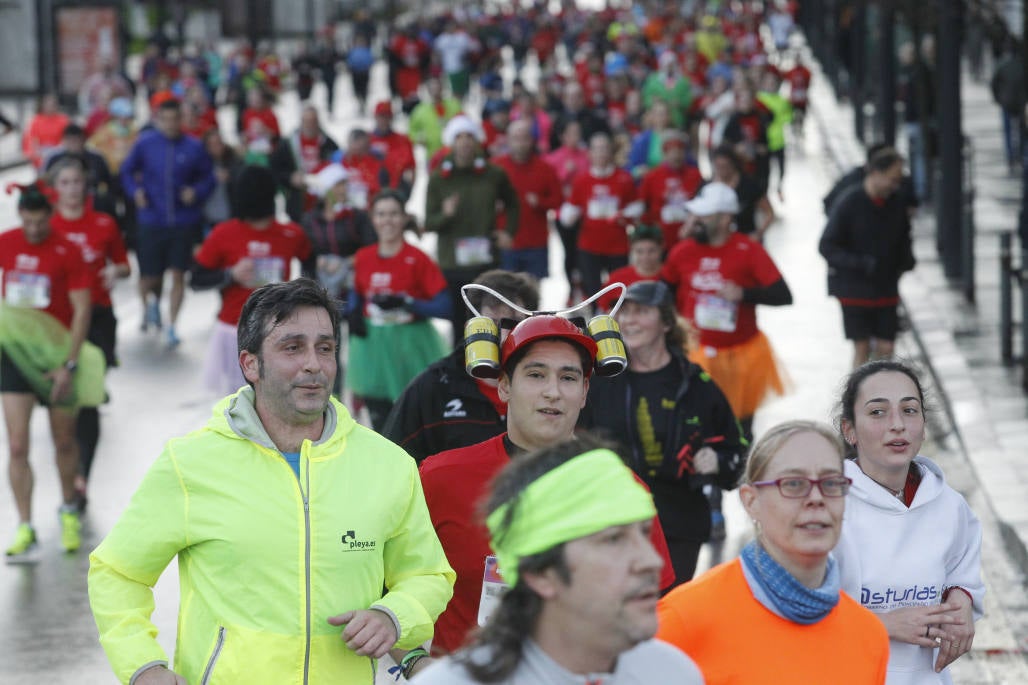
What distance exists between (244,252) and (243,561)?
713cm

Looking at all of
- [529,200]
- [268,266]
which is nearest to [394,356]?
[268,266]

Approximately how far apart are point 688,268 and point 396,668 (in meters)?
5.77

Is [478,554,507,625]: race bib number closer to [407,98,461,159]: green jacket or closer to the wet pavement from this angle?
the wet pavement

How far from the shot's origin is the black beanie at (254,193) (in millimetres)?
11531

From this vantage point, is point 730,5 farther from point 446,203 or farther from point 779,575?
point 779,575

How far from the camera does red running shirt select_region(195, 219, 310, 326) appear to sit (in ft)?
37.3

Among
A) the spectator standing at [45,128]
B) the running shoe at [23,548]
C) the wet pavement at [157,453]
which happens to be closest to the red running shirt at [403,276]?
the wet pavement at [157,453]

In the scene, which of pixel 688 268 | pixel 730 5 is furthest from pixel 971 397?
pixel 730 5

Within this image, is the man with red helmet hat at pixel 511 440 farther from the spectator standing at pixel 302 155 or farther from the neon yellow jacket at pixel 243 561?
the spectator standing at pixel 302 155

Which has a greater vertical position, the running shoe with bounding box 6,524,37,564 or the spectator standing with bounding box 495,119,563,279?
the spectator standing with bounding box 495,119,563,279

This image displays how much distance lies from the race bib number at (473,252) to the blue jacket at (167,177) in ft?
10.7

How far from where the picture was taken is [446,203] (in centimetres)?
1435

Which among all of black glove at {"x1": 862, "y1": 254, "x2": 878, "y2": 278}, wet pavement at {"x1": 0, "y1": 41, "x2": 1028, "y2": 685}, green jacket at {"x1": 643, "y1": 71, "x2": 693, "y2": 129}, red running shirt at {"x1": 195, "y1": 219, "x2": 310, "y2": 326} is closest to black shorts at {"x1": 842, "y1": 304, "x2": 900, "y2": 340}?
black glove at {"x1": 862, "y1": 254, "x2": 878, "y2": 278}

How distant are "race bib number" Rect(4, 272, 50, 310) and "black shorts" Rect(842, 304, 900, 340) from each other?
510 centimetres
